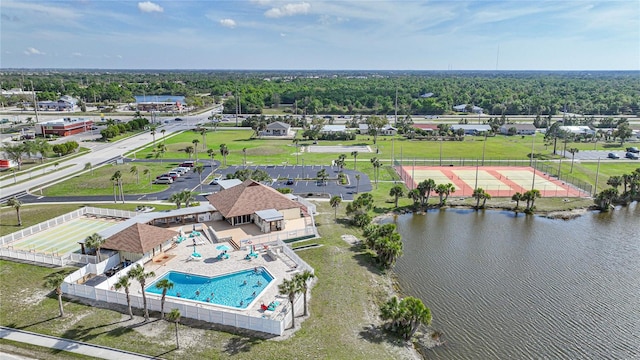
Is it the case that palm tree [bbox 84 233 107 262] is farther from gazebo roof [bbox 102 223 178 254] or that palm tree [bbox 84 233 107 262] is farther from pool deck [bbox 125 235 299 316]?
pool deck [bbox 125 235 299 316]

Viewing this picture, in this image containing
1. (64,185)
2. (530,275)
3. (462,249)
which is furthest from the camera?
(64,185)

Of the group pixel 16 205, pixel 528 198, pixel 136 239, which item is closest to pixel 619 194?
pixel 528 198

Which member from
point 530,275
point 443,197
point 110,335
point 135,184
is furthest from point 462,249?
point 135,184

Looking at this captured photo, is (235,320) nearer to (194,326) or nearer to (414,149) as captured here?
(194,326)

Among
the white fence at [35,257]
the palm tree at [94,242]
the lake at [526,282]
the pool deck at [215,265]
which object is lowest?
the lake at [526,282]

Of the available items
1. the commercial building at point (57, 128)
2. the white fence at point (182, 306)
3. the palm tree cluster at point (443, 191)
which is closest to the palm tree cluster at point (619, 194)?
the palm tree cluster at point (443, 191)

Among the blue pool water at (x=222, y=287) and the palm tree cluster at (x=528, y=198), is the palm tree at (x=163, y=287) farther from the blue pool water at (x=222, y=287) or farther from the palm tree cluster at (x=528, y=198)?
the palm tree cluster at (x=528, y=198)
